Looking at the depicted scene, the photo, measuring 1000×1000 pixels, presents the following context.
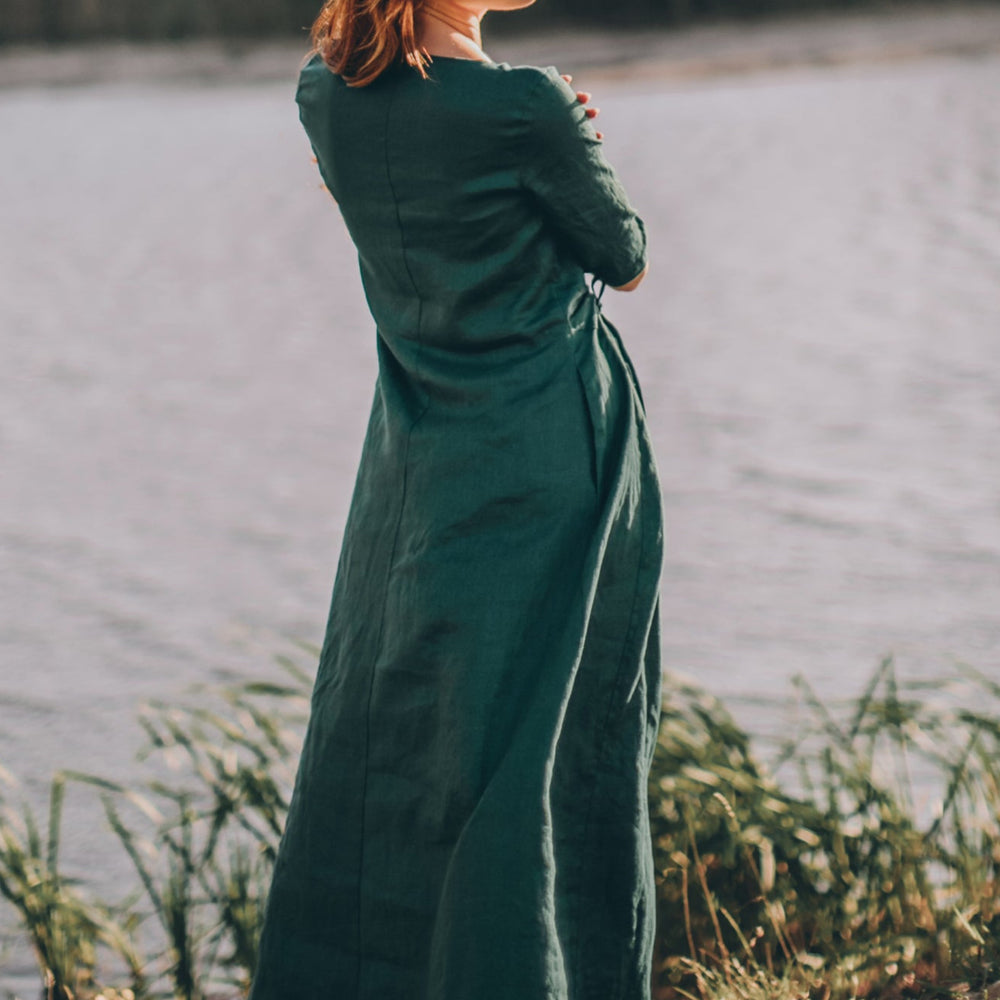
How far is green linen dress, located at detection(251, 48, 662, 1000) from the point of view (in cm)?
211

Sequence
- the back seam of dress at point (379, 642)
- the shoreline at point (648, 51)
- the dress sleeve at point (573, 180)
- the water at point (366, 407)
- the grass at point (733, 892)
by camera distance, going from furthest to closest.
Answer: the shoreline at point (648, 51)
the water at point (366, 407)
the grass at point (733, 892)
the back seam of dress at point (379, 642)
the dress sleeve at point (573, 180)

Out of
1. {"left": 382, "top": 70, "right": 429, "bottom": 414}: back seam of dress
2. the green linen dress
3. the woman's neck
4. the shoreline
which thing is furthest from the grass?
the shoreline

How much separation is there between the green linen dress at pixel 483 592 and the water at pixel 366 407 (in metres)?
1.25

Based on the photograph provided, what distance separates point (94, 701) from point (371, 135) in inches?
91.3

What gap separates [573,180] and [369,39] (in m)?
0.30

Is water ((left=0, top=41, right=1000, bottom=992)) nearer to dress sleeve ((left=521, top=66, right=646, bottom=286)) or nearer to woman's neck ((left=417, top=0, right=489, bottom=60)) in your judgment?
dress sleeve ((left=521, top=66, right=646, bottom=286))

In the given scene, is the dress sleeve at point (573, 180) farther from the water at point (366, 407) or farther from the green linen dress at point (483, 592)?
the water at point (366, 407)

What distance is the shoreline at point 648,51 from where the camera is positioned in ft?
49.8

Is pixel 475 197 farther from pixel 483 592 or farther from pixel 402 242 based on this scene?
pixel 483 592

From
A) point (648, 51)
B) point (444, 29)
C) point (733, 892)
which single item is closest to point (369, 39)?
point (444, 29)

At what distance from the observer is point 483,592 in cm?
215

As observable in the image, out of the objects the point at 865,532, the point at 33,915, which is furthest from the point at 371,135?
the point at 865,532

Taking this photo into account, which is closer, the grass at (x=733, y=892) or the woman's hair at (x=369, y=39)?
the woman's hair at (x=369, y=39)

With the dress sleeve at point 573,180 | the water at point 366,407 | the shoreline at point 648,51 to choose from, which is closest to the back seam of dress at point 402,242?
the dress sleeve at point 573,180
